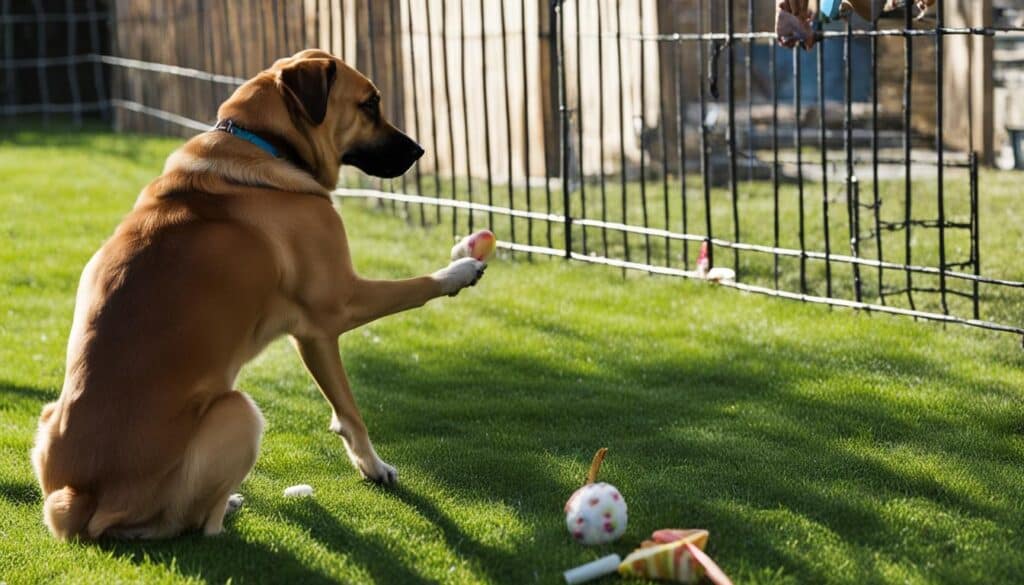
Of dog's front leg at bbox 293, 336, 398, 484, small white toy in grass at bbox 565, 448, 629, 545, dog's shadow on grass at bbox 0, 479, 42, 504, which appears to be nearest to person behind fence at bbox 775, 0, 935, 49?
dog's front leg at bbox 293, 336, 398, 484

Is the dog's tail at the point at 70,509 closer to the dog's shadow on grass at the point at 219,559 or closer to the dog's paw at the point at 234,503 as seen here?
the dog's shadow on grass at the point at 219,559

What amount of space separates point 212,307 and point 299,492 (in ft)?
2.78

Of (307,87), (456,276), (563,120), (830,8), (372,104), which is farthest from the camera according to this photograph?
(563,120)

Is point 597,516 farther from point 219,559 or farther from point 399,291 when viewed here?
point 399,291

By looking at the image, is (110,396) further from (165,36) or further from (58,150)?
(165,36)

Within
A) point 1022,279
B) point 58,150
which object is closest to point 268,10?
point 58,150

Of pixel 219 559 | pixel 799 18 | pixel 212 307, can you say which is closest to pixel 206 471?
pixel 219 559

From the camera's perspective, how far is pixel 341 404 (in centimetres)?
501

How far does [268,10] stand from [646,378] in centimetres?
880

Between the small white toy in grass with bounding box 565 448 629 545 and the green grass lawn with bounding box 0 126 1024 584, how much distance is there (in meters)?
0.06

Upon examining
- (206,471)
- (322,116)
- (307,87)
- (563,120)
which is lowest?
(206,471)

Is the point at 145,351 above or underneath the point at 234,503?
above

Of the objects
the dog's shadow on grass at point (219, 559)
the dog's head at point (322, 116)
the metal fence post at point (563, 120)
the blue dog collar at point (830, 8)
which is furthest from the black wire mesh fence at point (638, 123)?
the dog's shadow on grass at point (219, 559)

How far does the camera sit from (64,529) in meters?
4.29
